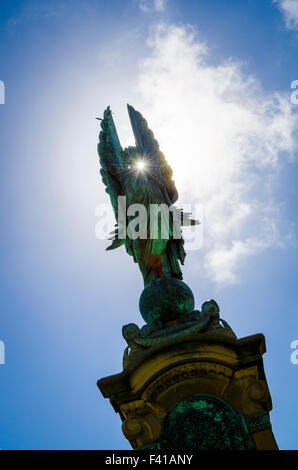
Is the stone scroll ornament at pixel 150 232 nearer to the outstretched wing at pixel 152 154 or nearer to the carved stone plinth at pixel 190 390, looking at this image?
the outstretched wing at pixel 152 154

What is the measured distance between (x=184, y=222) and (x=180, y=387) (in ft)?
11.3

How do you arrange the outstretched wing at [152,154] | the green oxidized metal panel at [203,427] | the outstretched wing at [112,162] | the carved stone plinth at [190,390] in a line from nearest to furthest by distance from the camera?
the green oxidized metal panel at [203,427] → the carved stone plinth at [190,390] → the outstretched wing at [112,162] → the outstretched wing at [152,154]

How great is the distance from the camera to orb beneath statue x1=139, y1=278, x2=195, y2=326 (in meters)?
5.45

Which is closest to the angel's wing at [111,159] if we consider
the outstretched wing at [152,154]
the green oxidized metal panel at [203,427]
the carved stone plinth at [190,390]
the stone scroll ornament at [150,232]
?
the stone scroll ornament at [150,232]

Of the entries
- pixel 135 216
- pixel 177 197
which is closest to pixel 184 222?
pixel 177 197

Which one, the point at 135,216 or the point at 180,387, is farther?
the point at 135,216

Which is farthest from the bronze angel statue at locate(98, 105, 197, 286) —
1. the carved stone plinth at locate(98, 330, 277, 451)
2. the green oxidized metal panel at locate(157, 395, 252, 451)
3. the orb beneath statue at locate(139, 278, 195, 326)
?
the green oxidized metal panel at locate(157, 395, 252, 451)

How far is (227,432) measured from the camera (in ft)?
13.5

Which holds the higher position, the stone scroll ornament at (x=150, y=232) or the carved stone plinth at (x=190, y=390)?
the stone scroll ornament at (x=150, y=232)

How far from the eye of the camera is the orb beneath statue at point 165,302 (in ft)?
17.9

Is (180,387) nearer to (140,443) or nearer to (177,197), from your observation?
(140,443)

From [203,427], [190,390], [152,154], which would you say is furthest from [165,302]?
[152,154]

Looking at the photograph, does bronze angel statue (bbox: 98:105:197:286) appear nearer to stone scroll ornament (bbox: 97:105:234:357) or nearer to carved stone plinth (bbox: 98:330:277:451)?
stone scroll ornament (bbox: 97:105:234:357)

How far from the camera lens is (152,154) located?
7.93 metres
